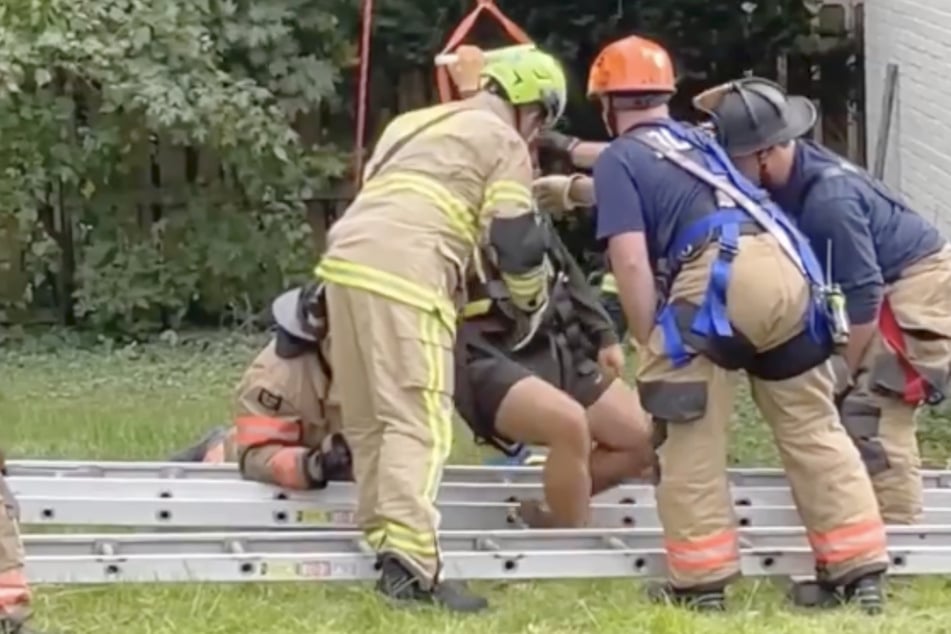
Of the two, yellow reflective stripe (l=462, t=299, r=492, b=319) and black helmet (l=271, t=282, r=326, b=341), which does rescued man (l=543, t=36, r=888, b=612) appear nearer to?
yellow reflective stripe (l=462, t=299, r=492, b=319)

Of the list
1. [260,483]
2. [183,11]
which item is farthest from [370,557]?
[183,11]

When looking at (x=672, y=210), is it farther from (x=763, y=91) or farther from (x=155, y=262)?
(x=155, y=262)

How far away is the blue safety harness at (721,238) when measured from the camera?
20.5ft

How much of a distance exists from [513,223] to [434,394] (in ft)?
1.84

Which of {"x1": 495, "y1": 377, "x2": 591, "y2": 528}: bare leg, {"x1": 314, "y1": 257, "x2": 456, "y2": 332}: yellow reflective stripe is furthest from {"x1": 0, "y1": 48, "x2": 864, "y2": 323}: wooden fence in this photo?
{"x1": 314, "y1": 257, "x2": 456, "y2": 332}: yellow reflective stripe

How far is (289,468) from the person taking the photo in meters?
7.00

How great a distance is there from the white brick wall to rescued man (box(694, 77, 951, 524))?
15.6ft

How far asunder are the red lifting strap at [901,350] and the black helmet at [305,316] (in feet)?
6.20

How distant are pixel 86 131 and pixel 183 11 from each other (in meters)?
0.97

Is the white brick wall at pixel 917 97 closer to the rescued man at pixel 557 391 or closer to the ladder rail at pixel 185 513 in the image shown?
the rescued man at pixel 557 391

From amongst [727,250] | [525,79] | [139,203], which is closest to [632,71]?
[525,79]

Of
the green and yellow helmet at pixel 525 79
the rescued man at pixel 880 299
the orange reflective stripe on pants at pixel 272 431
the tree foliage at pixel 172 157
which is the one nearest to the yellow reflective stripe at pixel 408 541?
the orange reflective stripe on pants at pixel 272 431

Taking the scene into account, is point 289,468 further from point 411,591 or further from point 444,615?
point 444,615

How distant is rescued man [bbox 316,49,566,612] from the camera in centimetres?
632
